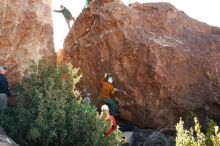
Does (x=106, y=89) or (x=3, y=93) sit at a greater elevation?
(x=3, y=93)

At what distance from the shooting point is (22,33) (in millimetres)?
12516

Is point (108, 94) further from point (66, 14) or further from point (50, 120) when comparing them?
point (66, 14)

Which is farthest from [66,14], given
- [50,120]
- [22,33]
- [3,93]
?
[50,120]

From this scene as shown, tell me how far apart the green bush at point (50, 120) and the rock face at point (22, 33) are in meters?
1.68

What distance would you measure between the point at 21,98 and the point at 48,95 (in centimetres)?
71

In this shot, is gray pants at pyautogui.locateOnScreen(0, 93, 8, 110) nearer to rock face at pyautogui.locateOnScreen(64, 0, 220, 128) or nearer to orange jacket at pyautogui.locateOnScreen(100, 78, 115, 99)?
orange jacket at pyautogui.locateOnScreen(100, 78, 115, 99)

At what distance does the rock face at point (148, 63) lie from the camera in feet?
48.0

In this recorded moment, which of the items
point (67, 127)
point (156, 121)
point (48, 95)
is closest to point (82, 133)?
point (67, 127)

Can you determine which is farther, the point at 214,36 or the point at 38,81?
the point at 214,36

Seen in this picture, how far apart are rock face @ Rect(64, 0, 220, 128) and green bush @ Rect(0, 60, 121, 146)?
4242mm

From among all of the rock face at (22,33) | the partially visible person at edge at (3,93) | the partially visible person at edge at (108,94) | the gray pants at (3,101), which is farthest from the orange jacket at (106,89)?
the gray pants at (3,101)

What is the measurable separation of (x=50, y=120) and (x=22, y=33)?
12.0 feet

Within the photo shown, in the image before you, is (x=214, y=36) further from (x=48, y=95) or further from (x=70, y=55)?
(x=48, y=95)

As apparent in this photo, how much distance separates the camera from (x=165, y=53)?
586 inches
